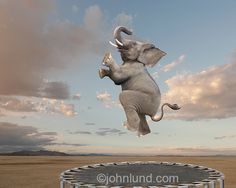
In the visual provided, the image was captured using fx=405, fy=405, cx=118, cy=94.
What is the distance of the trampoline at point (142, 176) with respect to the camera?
Result: 9.24m

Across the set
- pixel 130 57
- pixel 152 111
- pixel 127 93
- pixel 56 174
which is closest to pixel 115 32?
pixel 130 57

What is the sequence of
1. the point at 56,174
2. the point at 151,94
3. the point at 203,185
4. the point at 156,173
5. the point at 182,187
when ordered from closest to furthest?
1. the point at 182,187
2. the point at 203,185
3. the point at 151,94
4. the point at 156,173
5. the point at 56,174

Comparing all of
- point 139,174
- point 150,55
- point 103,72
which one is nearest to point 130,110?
point 103,72

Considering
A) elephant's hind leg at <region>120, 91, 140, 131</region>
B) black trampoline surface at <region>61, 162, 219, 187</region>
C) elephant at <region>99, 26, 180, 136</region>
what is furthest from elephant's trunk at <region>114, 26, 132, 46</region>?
black trampoline surface at <region>61, 162, 219, 187</region>

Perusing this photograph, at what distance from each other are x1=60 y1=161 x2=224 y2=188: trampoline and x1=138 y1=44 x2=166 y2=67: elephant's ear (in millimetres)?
2871

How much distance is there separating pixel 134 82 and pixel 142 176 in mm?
2469

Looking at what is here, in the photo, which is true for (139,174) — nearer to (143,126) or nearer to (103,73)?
(143,126)

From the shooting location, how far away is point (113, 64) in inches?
381

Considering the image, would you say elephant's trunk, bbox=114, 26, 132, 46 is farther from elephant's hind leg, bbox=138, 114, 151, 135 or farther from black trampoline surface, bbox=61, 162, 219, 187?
black trampoline surface, bbox=61, 162, 219, 187

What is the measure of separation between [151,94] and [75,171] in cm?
300

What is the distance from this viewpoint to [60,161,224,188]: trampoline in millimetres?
9242

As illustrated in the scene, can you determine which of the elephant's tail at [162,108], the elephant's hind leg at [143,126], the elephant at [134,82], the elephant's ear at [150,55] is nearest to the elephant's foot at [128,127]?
the elephant at [134,82]

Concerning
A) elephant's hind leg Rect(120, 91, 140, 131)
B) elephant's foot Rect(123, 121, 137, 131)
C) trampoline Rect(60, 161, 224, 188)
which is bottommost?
trampoline Rect(60, 161, 224, 188)

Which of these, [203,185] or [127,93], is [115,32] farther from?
[203,185]
